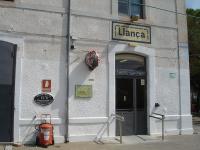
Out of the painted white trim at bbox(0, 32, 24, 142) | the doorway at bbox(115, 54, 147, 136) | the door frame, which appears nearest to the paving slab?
the painted white trim at bbox(0, 32, 24, 142)

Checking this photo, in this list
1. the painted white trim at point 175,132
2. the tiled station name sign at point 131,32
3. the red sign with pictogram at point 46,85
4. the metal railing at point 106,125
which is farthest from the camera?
the painted white trim at point 175,132

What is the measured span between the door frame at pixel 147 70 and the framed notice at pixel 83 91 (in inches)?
32.4

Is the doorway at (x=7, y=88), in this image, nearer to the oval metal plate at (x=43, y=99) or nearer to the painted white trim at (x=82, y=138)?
the oval metal plate at (x=43, y=99)

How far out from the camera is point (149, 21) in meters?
13.5

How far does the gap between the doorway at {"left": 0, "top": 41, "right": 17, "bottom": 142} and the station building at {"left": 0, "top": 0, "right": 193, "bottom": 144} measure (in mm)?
31

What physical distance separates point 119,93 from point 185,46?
3941 mm

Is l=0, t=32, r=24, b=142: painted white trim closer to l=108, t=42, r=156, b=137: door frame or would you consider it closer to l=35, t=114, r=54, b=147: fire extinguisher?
l=35, t=114, r=54, b=147: fire extinguisher

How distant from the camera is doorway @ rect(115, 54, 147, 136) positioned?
12742 millimetres

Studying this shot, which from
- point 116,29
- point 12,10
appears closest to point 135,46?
point 116,29

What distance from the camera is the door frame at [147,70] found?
1224cm

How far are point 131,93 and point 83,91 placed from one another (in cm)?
222

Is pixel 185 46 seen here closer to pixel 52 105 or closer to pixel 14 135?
pixel 52 105

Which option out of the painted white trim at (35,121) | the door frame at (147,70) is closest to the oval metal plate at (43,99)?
the painted white trim at (35,121)

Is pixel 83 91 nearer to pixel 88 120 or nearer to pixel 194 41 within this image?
pixel 88 120
